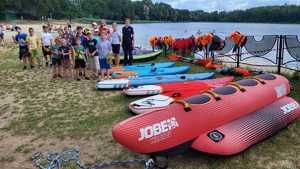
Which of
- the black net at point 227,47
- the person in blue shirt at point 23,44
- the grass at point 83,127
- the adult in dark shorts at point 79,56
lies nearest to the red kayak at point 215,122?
the grass at point 83,127

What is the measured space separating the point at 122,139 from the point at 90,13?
374 feet

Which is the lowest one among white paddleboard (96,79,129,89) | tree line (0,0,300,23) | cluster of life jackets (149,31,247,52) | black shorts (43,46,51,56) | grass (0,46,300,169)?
grass (0,46,300,169)

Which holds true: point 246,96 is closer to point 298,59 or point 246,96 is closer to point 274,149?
point 274,149

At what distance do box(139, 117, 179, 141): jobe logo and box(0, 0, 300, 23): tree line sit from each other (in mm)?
69915

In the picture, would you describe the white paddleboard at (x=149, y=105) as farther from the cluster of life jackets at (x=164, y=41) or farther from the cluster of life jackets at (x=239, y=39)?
the cluster of life jackets at (x=164, y=41)

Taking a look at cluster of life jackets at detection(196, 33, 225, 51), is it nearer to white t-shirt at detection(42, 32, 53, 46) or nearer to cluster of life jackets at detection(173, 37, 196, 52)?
cluster of life jackets at detection(173, 37, 196, 52)

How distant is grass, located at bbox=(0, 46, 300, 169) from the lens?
4180 mm

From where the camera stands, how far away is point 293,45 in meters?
9.11

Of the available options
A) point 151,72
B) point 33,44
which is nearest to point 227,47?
point 151,72

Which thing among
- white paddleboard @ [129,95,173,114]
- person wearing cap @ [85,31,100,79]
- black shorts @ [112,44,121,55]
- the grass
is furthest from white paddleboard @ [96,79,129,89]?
black shorts @ [112,44,121,55]

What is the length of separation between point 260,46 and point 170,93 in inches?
192

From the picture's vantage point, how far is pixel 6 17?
6862 cm

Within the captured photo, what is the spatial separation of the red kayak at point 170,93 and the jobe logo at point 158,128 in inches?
69.2

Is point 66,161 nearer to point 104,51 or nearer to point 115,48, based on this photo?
point 104,51
